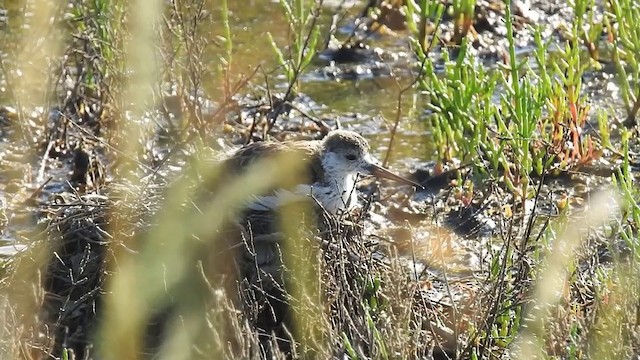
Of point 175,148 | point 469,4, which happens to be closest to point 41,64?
point 175,148

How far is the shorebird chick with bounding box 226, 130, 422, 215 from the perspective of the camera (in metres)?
5.89

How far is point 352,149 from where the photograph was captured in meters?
6.32

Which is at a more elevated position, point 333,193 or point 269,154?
point 269,154

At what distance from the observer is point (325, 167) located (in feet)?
20.5

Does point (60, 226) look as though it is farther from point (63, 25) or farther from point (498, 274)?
point (63, 25)

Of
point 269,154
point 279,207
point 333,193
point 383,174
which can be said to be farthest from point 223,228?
point 383,174

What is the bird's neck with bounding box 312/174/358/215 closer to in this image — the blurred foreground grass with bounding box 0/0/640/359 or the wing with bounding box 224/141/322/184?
the wing with bounding box 224/141/322/184

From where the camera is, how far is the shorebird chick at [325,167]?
5.89 m

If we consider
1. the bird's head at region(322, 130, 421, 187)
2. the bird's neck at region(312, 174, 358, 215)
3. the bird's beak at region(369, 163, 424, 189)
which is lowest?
the bird's beak at region(369, 163, 424, 189)

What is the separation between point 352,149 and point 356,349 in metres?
2.20

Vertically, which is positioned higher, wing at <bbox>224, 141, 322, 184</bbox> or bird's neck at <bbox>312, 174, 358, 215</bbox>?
wing at <bbox>224, 141, 322, 184</bbox>

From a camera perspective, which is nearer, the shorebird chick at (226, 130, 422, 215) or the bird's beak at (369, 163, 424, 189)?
the shorebird chick at (226, 130, 422, 215)

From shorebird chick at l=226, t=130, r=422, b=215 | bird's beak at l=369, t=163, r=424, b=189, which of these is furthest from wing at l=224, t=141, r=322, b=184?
bird's beak at l=369, t=163, r=424, b=189

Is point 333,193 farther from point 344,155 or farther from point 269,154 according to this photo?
point 269,154
